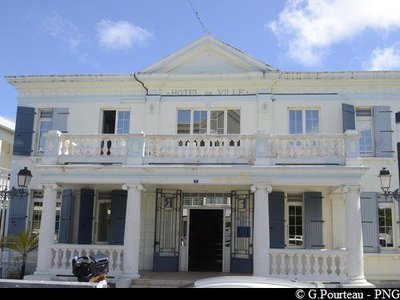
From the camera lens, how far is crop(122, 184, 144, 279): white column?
13.6 meters

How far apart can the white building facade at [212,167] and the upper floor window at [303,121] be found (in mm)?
36

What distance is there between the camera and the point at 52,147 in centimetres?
1472

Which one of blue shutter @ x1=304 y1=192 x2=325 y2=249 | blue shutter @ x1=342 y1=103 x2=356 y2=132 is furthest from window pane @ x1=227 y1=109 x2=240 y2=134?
blue shutter @ x1=342 y1=103 x2=356 y2=132

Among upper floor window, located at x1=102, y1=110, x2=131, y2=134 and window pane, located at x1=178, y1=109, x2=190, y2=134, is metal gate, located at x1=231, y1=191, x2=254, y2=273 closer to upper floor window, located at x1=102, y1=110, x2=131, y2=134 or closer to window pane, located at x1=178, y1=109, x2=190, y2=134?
window pane, located at x1=178, y1=109, x2=190, y2=134

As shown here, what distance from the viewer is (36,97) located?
18125 millimetres

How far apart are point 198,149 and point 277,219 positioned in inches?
149

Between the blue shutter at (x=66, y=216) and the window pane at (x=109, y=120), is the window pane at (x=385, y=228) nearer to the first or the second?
the window pane at (x=109, y=120)

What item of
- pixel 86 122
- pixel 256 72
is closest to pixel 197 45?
pixel 256 72

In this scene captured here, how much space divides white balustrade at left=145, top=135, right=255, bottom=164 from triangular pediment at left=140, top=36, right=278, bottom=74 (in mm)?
3829

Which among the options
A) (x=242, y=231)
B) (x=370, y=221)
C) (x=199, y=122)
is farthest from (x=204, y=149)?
(x=370, y=221)

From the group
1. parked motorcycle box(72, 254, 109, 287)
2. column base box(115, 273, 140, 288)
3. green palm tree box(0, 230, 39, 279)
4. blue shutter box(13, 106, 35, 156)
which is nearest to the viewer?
parked motorcycle box(72, 254, 109, 287)

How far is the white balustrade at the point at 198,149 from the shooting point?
14312 millimetres

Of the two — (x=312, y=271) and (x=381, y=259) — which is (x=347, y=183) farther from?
(x=381, y=259)

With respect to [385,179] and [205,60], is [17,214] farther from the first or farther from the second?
[385,179]
